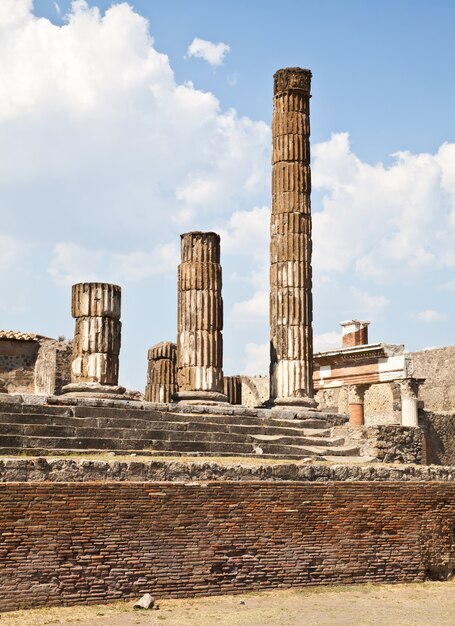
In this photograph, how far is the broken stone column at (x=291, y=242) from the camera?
663 inches

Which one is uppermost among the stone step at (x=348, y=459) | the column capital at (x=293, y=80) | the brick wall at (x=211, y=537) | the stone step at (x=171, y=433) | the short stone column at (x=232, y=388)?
the column capital at (x=293, y=80)

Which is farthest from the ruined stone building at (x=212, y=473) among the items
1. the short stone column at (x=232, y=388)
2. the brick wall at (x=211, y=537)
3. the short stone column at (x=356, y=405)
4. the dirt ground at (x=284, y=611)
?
the short stone column at (x=356, y=405)

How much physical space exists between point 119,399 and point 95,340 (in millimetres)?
1125

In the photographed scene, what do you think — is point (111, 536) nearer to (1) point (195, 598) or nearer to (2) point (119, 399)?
(1) point (195, 598)

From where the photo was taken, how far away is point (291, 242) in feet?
56.6

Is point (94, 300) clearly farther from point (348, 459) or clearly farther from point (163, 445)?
point (348, 459)

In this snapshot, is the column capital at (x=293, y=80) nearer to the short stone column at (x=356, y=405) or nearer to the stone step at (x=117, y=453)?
the stone step at (x=117, y=453)

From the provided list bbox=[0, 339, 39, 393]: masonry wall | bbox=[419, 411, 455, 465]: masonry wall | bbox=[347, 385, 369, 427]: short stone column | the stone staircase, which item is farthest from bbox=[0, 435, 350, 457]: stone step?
bbox=[0, 339, 39, 393]: masonry wall

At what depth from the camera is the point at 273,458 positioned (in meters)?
13.1

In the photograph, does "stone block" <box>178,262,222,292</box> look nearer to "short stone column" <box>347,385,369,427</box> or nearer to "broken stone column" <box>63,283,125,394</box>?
"broken stone column" <box>63,283,125,394</box>

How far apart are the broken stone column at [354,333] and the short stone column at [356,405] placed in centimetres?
160

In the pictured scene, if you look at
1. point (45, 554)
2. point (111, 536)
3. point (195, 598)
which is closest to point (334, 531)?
point (195, 598)

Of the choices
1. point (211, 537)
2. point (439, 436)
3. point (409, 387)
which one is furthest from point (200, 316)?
point (439, 436)

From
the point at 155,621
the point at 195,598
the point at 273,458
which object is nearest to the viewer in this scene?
the point at 155,621
